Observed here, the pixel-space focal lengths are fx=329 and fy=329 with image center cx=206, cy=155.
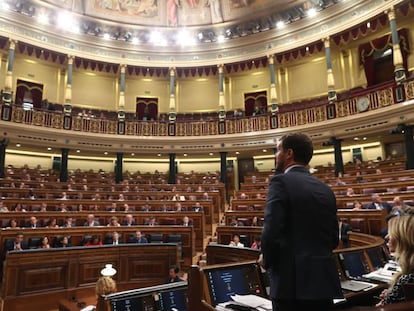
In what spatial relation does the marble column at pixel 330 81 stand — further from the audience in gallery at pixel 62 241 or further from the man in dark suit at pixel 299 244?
the man in dark suit at pixel 299 244

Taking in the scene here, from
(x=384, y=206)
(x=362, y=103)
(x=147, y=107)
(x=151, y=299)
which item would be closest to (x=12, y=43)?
(x=147, y=107)

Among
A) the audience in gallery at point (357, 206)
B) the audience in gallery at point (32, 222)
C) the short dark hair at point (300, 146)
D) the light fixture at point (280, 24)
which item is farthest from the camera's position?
the light fixture at point (280, 24)

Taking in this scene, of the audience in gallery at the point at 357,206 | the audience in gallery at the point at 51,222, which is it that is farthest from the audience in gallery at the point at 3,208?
the audience in gallery at the point at 357,206

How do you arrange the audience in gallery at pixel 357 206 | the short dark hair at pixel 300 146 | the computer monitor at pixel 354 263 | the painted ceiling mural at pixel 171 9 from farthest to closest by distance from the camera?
the painted ceiling mural at pixel 171 9 < the audience in gallery at pixel 357 206 < the computer monitor at pixel 354 263 < the short dark hair at pixel 300 146

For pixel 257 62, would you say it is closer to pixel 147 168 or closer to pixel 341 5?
pixel 341 5

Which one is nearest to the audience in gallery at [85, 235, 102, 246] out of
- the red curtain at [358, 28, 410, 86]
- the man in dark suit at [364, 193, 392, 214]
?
the man in dark suit at [364, 193, 392, 214]

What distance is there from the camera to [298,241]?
1.30 metres

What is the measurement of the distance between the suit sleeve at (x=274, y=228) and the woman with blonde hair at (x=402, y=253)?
2.81 feet

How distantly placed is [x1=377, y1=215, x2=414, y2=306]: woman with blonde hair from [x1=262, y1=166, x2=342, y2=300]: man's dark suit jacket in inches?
23.7

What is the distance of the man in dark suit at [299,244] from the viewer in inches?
50.0

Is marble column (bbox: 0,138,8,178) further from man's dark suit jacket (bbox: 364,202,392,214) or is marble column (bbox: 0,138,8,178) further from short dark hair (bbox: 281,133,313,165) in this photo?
short dark hair (bbox: 281,133,313,165)

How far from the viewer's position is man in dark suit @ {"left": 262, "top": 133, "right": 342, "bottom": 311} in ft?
4.17

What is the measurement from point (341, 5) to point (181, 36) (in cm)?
713

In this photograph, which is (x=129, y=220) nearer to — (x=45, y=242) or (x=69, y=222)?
(x=69, y=222)
